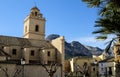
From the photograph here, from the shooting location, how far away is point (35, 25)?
72375mm

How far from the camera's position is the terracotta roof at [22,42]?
61.0m

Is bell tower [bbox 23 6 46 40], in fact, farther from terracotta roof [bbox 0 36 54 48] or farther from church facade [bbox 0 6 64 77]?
terracotta roof [bbox 0 36 54 48]

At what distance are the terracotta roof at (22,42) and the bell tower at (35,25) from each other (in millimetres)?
6509

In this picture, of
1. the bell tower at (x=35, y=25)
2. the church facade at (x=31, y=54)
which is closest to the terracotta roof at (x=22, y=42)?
the church facade at (x=31, y=54)

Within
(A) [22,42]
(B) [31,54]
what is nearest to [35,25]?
(A) [22,42]

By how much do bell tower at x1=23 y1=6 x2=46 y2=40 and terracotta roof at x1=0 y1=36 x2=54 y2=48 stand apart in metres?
6.51

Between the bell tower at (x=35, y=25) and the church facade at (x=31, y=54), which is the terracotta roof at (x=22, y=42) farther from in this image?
the bell tower at (x=35, y=25)

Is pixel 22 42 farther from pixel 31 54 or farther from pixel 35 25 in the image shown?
pixel 35 25

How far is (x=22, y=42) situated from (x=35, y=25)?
1010 cm

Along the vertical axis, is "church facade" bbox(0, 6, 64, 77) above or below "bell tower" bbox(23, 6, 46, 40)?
below

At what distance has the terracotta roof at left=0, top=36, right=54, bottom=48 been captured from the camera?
61.0 meters

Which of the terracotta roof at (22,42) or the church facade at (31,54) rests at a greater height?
the terracotta roof at (22,42)

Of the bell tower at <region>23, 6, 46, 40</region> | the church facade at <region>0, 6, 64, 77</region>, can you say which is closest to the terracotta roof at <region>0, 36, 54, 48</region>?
the church facade at <region>0, 6, 64, 77</region>

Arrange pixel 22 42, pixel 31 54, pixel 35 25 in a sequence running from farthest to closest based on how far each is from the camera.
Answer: pixel 35 25 < pixel 22 42 < pixel 31 54
